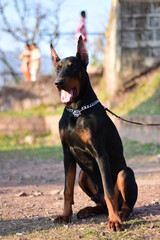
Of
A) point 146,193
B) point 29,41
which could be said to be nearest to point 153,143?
point 146,193

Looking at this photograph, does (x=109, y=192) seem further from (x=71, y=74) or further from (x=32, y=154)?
(x=32, y=154)

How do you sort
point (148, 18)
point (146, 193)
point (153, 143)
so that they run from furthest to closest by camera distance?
point (148, 18) → point (153, 143) → point (146, 193)

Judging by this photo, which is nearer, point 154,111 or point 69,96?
point 69,96

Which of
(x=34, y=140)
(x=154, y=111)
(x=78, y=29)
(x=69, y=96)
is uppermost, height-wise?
(x=78, y=29)

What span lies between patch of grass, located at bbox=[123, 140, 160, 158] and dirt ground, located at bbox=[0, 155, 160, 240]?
1.74ft

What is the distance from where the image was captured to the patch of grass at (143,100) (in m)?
13.0

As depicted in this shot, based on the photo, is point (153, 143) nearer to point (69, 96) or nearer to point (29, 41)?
point (69, 96)

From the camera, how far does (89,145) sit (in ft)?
13.4

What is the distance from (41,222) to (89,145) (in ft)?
3.40

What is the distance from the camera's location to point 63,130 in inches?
165

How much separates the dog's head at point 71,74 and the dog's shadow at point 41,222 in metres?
1.28

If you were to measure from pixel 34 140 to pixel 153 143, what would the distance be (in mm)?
5854

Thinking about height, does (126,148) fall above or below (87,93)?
below

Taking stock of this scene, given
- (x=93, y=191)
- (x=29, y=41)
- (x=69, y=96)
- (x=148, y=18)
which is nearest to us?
(x=69, y=96)
